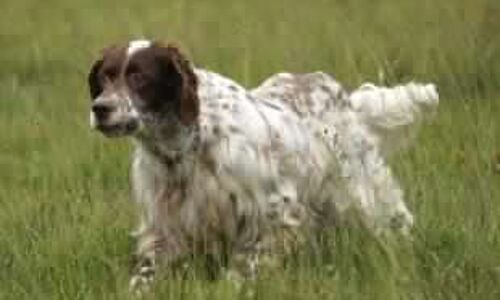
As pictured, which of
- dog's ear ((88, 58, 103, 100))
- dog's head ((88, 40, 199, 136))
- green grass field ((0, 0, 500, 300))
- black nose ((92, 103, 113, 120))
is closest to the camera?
green grass field ((0, 0, 500, 300))

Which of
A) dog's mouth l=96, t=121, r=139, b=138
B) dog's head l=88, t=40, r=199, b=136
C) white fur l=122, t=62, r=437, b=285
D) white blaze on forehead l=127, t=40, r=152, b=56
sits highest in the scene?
white blaze on forehead l=127, t=40, r=152, b=56

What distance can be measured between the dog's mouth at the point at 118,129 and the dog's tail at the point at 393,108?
1.65 meters

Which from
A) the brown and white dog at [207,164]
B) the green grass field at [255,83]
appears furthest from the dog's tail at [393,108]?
the brown and white dog at [207,164]

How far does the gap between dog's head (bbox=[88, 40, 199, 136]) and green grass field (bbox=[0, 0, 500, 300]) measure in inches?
24.3

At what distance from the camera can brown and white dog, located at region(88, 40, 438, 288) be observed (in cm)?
630

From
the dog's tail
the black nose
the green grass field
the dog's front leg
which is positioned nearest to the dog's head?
the black nose

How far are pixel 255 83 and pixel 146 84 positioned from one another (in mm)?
4145

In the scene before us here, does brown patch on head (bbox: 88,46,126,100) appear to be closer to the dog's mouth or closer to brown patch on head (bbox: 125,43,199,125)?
brown patch on head (bbox: 125,43,199,125)

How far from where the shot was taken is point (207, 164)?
20.8ft

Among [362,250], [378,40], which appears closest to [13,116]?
[378,40]

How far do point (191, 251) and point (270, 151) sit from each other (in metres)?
0.59

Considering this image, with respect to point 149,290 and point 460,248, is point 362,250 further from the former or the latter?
point 149,290

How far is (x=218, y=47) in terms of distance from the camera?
12.2 metres

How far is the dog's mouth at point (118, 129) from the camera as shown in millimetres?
5977
